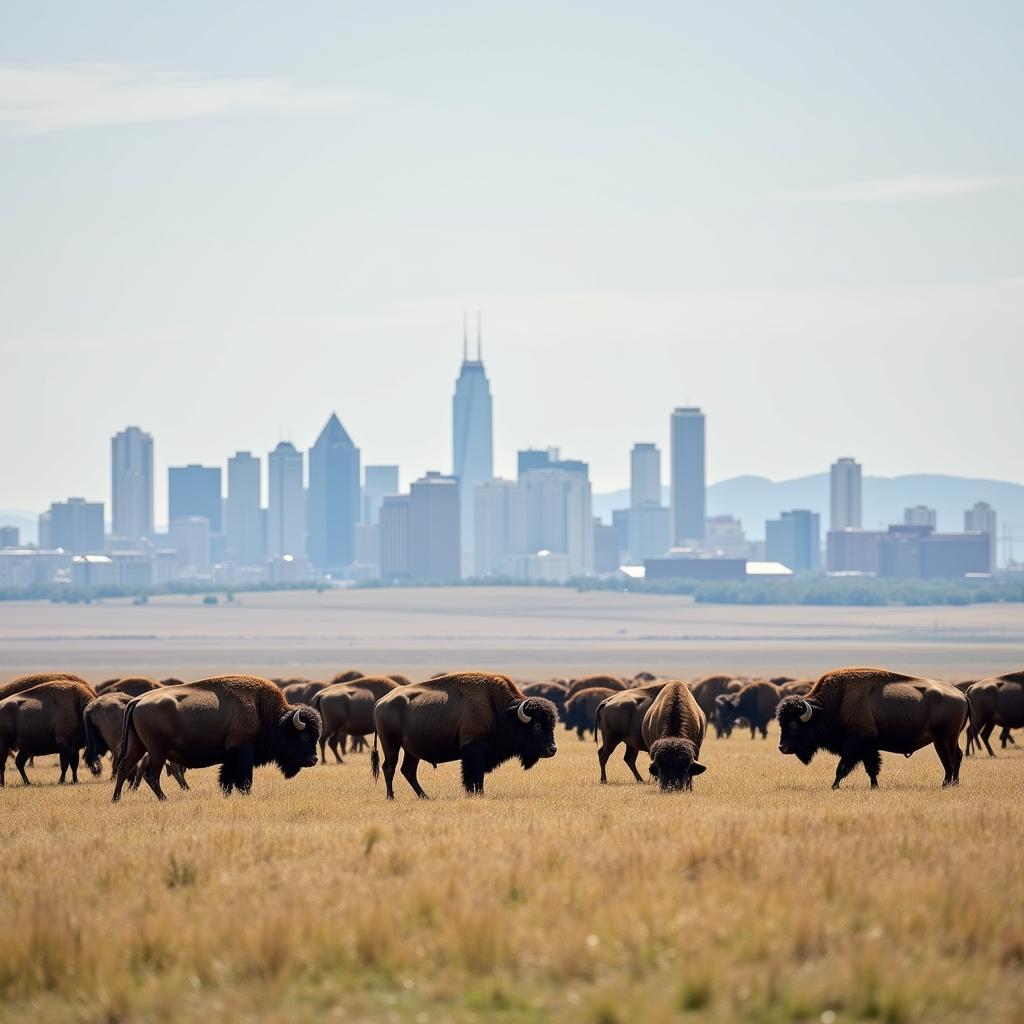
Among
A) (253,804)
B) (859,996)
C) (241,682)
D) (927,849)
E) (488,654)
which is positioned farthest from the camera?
(488,654)

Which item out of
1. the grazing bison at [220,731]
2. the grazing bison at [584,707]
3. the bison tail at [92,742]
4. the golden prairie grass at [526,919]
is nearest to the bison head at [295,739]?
the grazing bison at [220,731]

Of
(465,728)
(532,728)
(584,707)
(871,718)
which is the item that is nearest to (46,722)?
(465,728)

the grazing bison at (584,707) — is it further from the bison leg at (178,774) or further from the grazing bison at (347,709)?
the bison leg at (178,774)

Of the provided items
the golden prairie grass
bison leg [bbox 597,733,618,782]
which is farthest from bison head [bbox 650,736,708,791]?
the golden prairie grass

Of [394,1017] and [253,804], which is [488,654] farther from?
[394,1017]

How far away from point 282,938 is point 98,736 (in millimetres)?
17784

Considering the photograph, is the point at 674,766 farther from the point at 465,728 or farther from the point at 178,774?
the point at 178,774

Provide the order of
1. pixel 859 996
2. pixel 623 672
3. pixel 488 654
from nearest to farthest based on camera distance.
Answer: pixel 859 996
pixel 623 672
pixel 488 654

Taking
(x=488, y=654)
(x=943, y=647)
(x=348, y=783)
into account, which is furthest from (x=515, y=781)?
(x=943, y=647)

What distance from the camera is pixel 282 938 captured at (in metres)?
12.6

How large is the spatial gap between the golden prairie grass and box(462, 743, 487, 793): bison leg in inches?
175

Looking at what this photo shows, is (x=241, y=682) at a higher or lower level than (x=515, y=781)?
higher

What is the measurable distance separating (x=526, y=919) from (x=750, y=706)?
38.7 m

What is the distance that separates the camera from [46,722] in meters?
29.7
